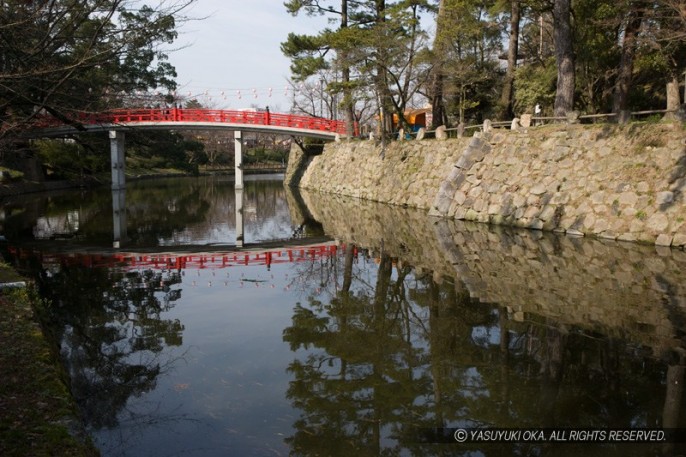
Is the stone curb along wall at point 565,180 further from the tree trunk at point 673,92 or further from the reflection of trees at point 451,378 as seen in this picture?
the reflection of trees at point 451,378

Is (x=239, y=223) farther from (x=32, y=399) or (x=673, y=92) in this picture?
(x=32, y=399)

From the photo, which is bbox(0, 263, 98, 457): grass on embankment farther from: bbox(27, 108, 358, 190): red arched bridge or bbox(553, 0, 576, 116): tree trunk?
bbox(27, 108, 358, 190): red arched bridge

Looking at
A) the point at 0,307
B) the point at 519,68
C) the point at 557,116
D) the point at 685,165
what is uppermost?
the point at 519,68

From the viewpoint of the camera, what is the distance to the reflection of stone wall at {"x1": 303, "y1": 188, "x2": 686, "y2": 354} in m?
7.82

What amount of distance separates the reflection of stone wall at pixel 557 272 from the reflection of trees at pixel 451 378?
2.13 ft

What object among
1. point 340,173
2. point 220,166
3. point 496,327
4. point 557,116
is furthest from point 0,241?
point 220,166

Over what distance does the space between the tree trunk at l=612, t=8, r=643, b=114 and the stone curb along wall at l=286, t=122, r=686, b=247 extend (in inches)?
90.6

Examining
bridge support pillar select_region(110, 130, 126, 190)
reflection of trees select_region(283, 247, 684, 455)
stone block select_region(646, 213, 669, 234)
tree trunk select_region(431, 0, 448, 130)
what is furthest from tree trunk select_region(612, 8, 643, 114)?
bridge support pillar select_region(110, 130, 126, 190)

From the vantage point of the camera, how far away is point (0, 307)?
706cm

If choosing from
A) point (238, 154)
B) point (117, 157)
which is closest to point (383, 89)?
point (238, 154)

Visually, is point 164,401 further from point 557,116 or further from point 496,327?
point 557,116

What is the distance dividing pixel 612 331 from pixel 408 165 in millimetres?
17792

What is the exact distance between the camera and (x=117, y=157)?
36.2 metres

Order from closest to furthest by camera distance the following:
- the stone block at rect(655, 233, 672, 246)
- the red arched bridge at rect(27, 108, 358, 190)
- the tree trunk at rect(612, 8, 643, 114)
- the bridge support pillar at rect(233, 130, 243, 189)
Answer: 1. the stone block at rect(655, 233, 672, 246)
2. the tree trunk at rect(612, 8, 643, 114)
3. the red arched bridge at rect(27, 108, 358, 190)
4. the bridge support pillar at rect(233, 130, 243, 189)
